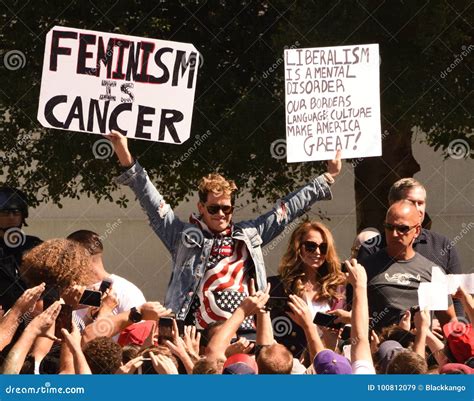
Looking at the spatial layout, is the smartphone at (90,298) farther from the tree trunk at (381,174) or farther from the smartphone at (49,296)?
the tree trunk at (381,174)

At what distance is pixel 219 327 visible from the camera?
23.8 ft

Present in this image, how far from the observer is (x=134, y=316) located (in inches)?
289

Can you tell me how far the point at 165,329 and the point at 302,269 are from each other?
1.61 metres

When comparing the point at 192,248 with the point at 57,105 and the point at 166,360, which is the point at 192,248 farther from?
the point at 166,360

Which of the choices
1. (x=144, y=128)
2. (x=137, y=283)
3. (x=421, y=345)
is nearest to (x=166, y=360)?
(x=421, y=345)

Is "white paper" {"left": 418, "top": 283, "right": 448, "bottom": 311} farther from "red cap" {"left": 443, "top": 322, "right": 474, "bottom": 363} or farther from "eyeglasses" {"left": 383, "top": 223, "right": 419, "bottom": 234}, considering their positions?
"eyeglasses" {"left": 383, "top": 223, "right": 419, "bottom": 234}

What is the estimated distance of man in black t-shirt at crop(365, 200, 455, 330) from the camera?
830cm

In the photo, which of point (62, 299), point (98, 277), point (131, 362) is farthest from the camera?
point (98, 277)

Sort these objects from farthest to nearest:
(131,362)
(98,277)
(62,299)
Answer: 1. (98,277)
2. (62,299)
3. (131,362)

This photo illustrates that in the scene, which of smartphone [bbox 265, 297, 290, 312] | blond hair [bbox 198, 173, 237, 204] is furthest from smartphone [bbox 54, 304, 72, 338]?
blond hair [bbox 198, 173, 237, 204]

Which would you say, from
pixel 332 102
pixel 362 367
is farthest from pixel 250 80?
pixel 362 367

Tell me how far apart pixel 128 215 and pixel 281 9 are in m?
7.63

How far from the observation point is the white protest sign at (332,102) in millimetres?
9109

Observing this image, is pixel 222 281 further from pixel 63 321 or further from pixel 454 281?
pixel 63 321
